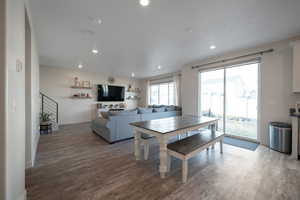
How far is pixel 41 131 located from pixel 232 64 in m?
6.67

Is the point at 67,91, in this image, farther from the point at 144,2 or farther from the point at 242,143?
Result: the point at 242,143

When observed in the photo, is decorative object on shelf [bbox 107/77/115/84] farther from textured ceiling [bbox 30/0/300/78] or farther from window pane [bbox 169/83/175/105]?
textured ceiling [bbox 30/0/300/78]

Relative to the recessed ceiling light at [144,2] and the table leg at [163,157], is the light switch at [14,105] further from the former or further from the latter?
the recessed ceiling light at [144,2]

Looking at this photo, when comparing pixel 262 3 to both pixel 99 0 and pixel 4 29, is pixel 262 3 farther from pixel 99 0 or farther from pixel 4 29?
pixel 4 29

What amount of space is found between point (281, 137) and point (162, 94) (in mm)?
5245

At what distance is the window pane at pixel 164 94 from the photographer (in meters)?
7.15

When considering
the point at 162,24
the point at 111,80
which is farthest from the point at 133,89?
the point at 162,24

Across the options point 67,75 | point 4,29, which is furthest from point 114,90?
point 4,29

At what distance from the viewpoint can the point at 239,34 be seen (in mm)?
2770

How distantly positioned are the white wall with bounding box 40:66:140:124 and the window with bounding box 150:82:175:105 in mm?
3148

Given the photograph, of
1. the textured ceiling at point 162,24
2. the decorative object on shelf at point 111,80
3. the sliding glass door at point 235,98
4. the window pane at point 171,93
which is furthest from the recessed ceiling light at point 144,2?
the decorative object on shelf at point 111,80

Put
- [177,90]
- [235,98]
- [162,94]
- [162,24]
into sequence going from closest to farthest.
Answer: [162,24]
[235,98]
[177,90]
[162,94]

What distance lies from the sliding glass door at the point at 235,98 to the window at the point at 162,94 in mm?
2269

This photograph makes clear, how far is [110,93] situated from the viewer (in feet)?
23.7
